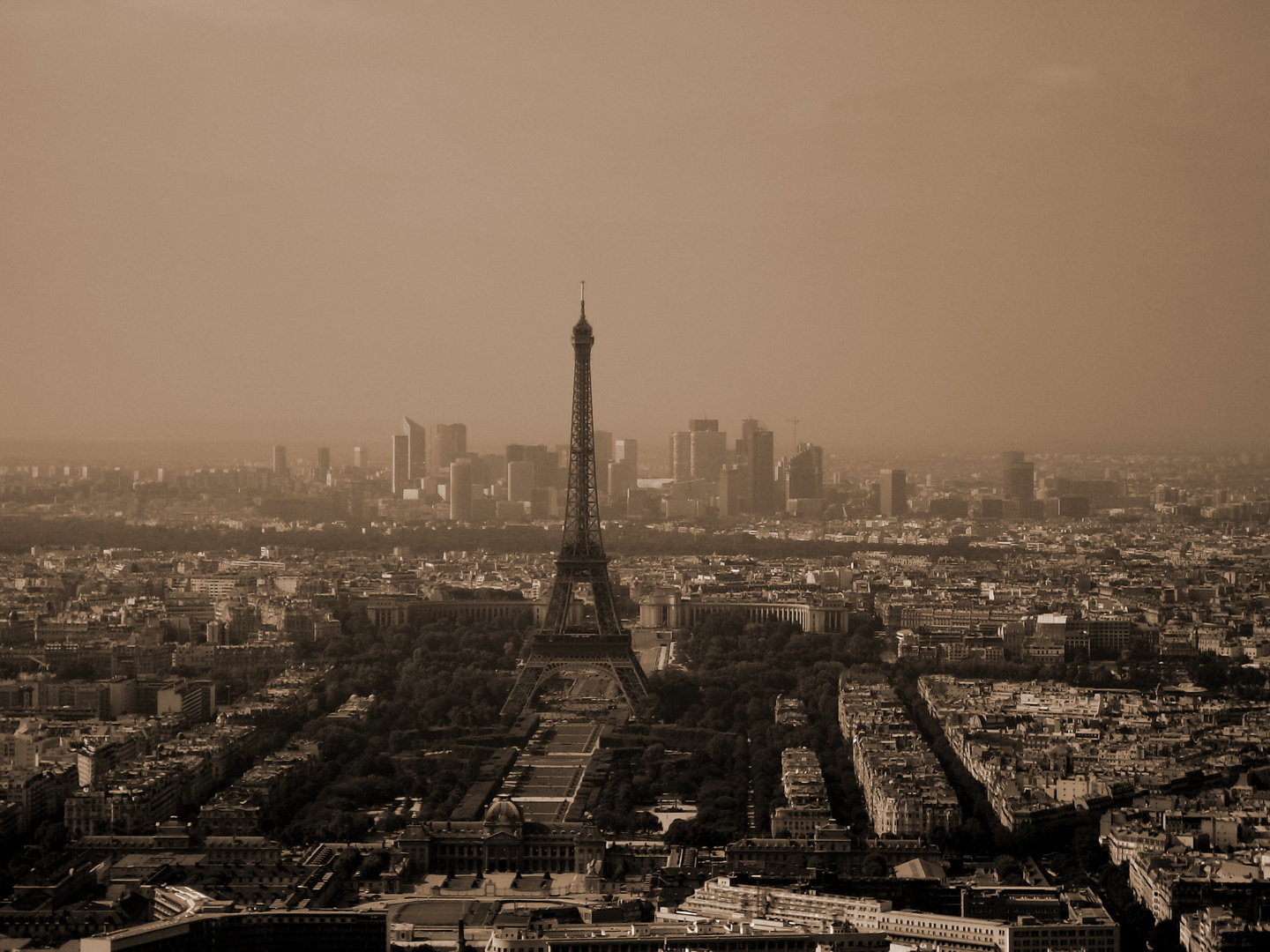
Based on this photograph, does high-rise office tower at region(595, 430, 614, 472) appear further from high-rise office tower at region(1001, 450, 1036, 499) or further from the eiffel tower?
the eiffel tower

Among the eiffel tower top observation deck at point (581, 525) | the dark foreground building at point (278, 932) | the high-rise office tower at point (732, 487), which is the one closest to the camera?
the dark foreground building at point (278, 932)

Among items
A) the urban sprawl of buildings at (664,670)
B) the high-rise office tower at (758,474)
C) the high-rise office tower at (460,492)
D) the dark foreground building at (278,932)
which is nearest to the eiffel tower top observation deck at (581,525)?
the urban sprawl of buildings at (664,670)

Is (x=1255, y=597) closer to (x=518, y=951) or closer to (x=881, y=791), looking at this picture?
(x=881, y=791)

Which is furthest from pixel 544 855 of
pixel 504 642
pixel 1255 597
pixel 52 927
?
pixel 1255 597

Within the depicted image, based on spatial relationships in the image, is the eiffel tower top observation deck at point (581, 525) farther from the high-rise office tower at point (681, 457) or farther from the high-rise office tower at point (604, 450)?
the high-rise office tower at point (681, 457)

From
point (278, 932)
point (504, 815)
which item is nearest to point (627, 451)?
point (504, 815)
